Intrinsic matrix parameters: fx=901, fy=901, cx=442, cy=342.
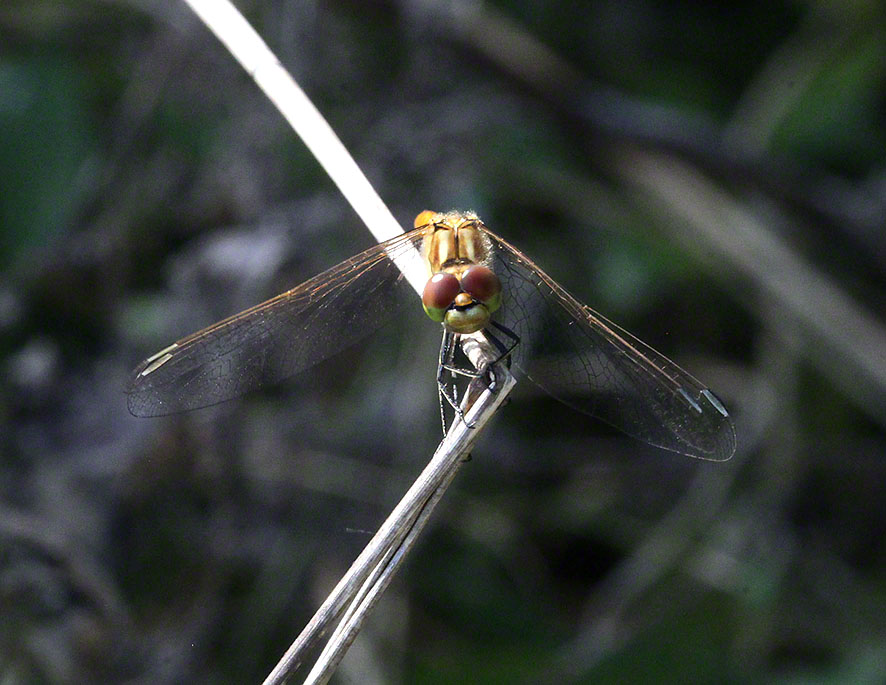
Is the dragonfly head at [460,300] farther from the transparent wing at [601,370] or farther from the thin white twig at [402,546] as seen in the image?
the thin white twig at [402,546]

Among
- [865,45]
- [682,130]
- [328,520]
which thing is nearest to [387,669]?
[328,520]

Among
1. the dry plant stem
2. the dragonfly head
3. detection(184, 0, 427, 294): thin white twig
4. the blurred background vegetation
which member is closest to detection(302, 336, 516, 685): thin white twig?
the dry plant stem

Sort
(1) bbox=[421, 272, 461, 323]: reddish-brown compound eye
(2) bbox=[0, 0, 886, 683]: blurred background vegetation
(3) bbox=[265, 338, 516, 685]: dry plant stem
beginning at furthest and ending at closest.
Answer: (2) bbox=[0, 0, 886, 683]: blurred background vegetation → (1) bbox=[421, 272, 461, 323]: reddish-brown compound eye → (3) bbox=[265, 338, 516, 685]: dry plant stem

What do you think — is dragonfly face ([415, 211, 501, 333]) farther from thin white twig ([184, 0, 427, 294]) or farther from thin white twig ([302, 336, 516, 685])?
thin white twig ([302, 336, 516, 685])

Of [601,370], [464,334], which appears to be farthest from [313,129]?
[601,370]

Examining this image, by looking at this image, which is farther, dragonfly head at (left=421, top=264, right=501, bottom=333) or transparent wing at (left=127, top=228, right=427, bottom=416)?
transparent wing at (left=127, top=228, right=427, bottom=416)

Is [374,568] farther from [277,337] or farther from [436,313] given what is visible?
[277,337]

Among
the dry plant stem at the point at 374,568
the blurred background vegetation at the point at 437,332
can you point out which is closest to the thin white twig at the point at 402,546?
the dry plant stem at the point at 374,568
